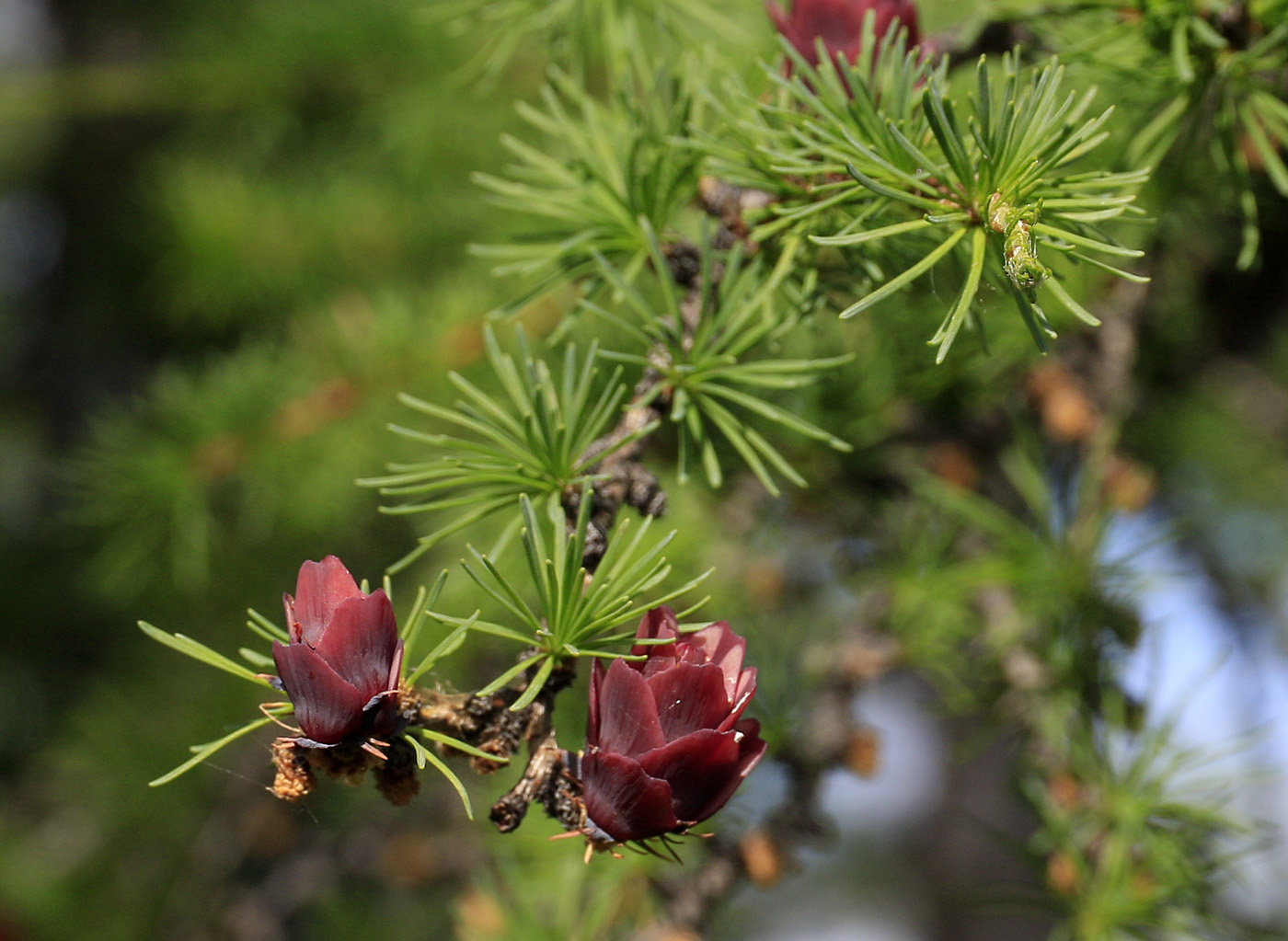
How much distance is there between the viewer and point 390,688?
0.25m

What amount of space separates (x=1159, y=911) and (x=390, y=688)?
0.39 m

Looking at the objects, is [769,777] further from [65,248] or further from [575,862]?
[65,248]

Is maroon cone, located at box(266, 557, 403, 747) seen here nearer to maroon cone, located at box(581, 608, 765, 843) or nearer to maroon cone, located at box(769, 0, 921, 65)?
maroon cone, located at box(581, 608, 765, 843)

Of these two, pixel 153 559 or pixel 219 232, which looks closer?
pixel 153 559

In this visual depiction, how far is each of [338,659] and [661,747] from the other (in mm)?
83

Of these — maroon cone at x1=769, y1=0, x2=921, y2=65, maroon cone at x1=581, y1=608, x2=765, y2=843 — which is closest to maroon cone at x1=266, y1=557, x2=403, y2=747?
maroon cone at x1=581, y1=608, x2=765, y2=843

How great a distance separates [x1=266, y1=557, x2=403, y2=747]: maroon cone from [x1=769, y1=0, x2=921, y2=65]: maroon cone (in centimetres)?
23

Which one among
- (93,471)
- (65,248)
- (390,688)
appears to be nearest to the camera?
(390,688)

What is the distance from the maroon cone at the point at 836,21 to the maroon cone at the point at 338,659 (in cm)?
23

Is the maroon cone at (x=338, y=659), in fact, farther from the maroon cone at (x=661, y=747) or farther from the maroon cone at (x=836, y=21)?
the maroon cone at (x=836, y=21)

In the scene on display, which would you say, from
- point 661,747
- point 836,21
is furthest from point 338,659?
point 836,21

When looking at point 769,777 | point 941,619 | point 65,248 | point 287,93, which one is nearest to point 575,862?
point 769,777

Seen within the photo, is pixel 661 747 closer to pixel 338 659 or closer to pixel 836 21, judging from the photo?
pixel 338 659

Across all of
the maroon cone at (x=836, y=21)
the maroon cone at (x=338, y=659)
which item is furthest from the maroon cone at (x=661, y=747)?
the maroon cone at (x=836, y=21)
